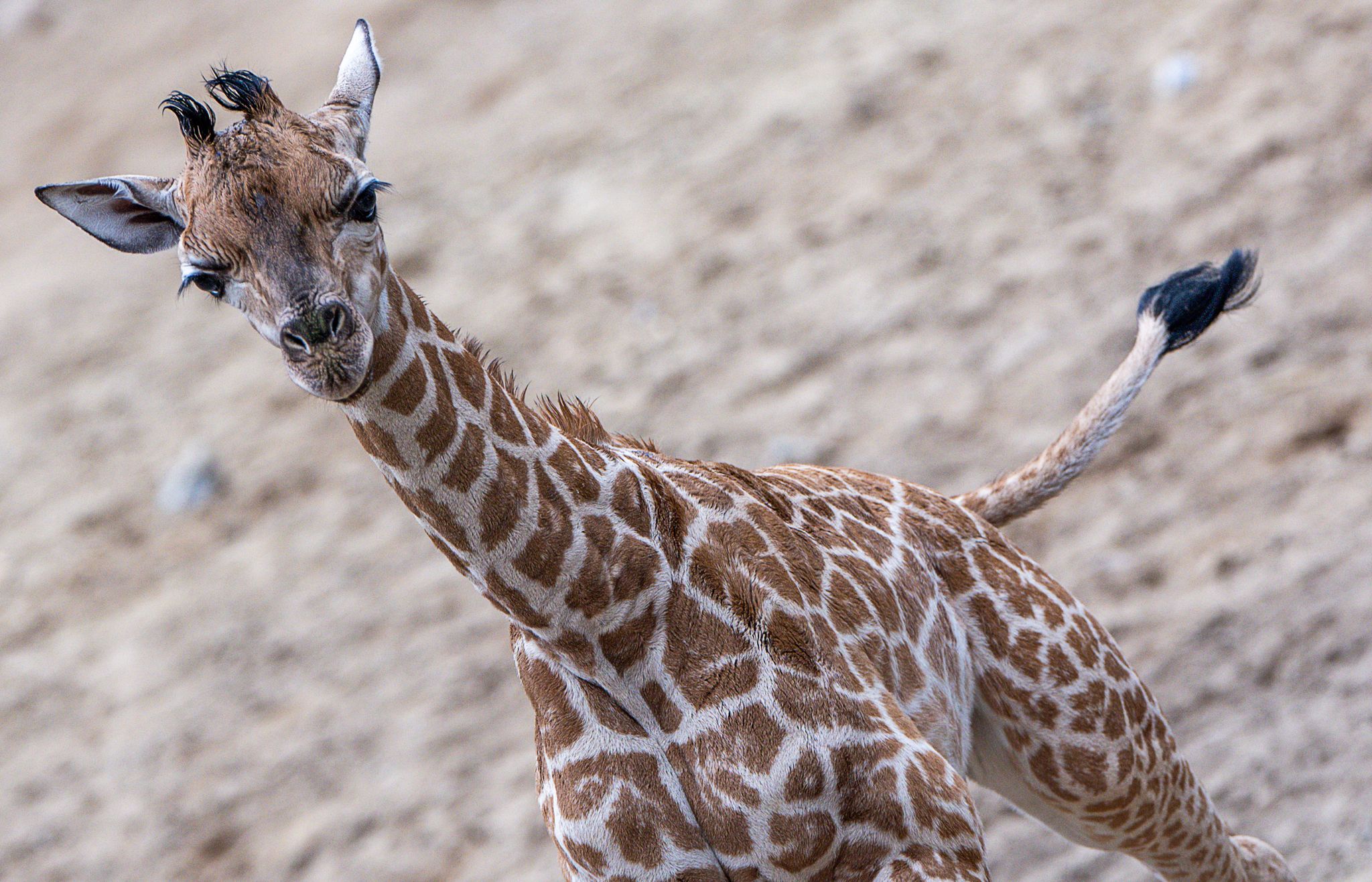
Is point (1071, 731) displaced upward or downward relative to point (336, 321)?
downward

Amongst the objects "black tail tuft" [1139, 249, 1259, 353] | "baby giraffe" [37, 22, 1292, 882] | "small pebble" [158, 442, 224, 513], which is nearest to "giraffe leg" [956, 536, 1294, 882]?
"baby giraffe" [37, 22, 1292, 882]

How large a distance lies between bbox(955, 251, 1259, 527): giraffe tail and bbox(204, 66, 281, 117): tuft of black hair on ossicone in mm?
2634

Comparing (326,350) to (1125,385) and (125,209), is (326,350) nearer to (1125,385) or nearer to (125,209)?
(125,209)

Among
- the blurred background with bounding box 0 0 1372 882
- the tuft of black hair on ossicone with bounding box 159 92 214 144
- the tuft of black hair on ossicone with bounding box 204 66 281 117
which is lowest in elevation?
the tuft of black hair on ossicone with bounding box 159 92 214 144

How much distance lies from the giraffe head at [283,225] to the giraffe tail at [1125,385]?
2.46m

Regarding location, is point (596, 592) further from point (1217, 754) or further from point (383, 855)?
point (383, 855)

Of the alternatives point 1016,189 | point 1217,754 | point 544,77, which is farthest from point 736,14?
point 1217,754

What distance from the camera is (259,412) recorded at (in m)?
10.1

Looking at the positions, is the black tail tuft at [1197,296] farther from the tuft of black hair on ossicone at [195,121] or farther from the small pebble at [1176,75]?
the small pebble at [1176,75]

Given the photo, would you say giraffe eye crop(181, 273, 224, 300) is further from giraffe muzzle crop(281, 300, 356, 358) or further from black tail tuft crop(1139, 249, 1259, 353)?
black tail tuft crop(1139, 249, 1259, 353)

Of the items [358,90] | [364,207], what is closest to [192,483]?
[358,90]

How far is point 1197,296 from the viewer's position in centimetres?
476

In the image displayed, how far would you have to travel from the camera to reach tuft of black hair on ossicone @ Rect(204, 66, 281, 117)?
3.12 meters

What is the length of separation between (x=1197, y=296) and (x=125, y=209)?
3300 mm
